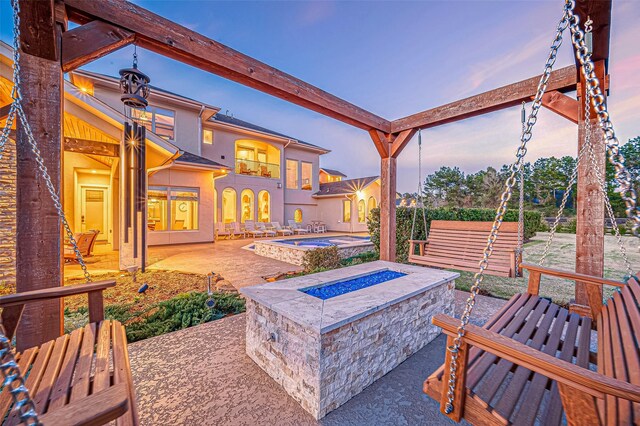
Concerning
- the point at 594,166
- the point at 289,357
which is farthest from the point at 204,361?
the point at 594,166

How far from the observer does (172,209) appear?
36.3 ft

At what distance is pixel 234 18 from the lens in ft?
37.4

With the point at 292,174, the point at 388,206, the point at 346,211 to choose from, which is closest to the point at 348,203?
the point at 346,211

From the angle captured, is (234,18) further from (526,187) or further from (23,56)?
(526,187)

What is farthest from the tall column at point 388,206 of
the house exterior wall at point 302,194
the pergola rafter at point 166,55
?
the house exterior wall at point 302,194

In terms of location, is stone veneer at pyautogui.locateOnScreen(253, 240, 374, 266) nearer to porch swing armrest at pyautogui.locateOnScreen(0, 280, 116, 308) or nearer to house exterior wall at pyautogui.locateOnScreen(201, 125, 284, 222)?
porch swing armrest at pyautogui.locateOnScreen(0, 280, 116, 308)

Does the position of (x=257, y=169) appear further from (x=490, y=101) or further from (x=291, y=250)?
(x=490, y=101)

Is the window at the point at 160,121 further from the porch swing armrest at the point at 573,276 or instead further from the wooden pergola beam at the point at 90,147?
the porch swing armrest at the point at 573,276

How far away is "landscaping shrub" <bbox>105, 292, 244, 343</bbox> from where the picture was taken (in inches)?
134

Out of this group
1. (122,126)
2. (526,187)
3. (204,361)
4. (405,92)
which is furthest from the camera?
(526,187)

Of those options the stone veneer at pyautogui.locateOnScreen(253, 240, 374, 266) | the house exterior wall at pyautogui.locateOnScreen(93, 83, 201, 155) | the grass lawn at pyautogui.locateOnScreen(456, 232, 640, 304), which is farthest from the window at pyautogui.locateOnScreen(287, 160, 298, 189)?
the grass lawn at pyautogui.locateOnScreen(456, 232, 640, 304)

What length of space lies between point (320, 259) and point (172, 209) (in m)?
7.80

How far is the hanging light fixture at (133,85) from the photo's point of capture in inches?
174

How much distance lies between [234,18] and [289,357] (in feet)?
45.6
